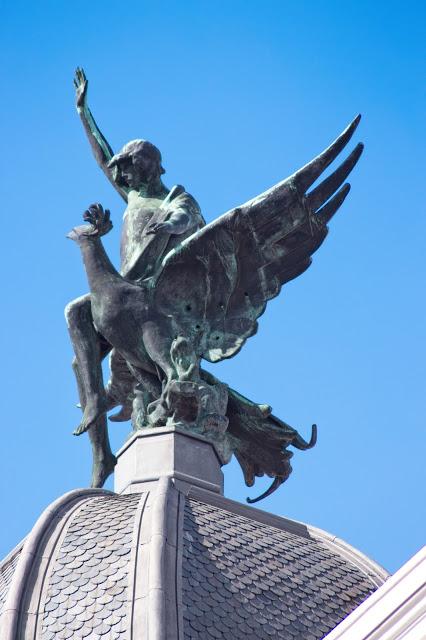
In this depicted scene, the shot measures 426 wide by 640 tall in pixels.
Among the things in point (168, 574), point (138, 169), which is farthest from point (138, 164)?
point (168, 574)

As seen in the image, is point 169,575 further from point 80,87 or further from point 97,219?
point 80,87

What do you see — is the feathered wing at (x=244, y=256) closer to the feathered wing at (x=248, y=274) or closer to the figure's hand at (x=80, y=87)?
the feathered wing at (x=248, y=274)

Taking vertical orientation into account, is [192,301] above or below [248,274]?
below

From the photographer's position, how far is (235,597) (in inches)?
984

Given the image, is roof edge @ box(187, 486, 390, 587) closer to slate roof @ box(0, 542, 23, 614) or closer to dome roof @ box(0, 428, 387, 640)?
dome roof @ box(0, 428, 387, 640)

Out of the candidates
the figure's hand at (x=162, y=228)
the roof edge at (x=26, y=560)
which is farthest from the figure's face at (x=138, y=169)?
the roof edge at (x=26, y=560)

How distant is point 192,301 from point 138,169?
2.59 metres

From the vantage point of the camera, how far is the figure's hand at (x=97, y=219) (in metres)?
28.9

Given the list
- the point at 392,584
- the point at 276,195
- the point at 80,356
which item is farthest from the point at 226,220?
the point at 392,584

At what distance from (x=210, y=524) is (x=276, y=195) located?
566 centimetres

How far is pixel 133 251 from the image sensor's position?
98.7 feet

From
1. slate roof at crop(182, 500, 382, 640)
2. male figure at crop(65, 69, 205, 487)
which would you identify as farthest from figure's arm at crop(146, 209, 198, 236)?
slate roof at crop(182, 500, 382, 640)

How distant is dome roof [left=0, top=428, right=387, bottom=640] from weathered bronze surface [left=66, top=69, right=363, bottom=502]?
192 cm

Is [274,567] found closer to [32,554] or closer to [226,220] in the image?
[32,554]
